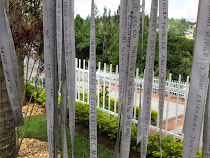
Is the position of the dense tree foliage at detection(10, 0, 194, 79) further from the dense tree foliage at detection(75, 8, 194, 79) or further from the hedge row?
the hedge row

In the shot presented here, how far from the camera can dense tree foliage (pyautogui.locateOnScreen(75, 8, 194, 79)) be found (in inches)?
464

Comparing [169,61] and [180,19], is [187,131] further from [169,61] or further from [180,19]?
[180,19]

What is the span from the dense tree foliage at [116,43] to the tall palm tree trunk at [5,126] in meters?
8.93

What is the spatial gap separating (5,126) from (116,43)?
1239 cm

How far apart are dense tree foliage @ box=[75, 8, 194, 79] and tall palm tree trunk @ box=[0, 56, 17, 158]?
8.93 meters

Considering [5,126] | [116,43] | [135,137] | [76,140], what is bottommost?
[76,140]

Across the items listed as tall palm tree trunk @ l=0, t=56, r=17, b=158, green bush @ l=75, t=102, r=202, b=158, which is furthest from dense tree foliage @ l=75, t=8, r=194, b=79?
tall palm tree trunk @ l=0, t=56, r=17, b=158

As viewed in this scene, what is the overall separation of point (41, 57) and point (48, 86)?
1.62 meters

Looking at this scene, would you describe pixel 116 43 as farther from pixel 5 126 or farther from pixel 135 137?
pixel 5 126

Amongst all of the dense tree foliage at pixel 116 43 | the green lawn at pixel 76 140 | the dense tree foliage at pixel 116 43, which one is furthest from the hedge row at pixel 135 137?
the dense tree foliage at pixel 116 43

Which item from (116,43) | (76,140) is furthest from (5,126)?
(116,43)

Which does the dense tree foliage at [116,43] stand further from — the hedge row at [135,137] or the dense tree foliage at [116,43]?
the hedge row at [135,137]

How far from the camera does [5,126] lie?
1.57 m

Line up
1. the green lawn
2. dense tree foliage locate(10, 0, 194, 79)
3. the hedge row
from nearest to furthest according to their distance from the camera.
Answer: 1. the hedge row
2. the green lawn
3. dense tree foliage locate(10, 0, 194, 79)
